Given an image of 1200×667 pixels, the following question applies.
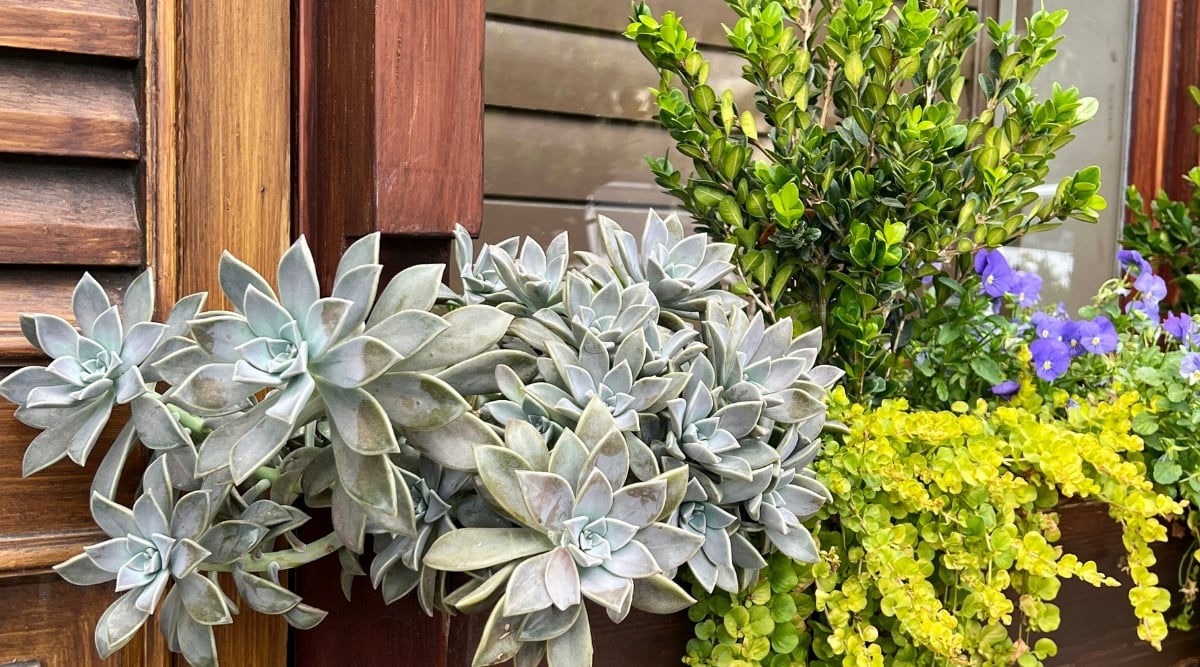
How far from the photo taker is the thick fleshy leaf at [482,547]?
0.60m

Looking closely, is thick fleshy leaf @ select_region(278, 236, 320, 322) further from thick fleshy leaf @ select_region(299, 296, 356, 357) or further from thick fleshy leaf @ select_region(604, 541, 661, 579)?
thick fleshy leaf @ select_region(604, 541, 661, 579)

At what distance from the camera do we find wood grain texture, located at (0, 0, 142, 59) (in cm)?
78

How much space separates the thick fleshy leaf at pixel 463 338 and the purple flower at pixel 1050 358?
0.90m

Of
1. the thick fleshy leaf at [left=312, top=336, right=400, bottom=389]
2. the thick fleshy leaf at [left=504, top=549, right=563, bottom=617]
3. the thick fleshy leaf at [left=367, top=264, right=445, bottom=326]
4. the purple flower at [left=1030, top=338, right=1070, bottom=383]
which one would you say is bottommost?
the thick fleshy leaf at [left=504, top=549, right=563, bottom=617]

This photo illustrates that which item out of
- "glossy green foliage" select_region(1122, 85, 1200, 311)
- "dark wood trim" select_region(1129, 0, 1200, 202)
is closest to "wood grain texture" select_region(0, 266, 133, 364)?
"glossy green foliage" select_region(1122, 85, 1200, 311)

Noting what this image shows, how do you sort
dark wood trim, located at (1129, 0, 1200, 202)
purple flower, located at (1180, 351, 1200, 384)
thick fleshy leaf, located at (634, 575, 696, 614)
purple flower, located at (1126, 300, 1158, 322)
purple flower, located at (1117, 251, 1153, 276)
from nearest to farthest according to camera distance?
thick fleshy leaf, located at (634, 575, 696, 614)
purple flower, located at (1180, 351, 1200, 384)
purple flower, located at (1126, 300, 1158, 322)
purple flower, located at (1117, 251, 1153, 276)
dark wood trim, located at (1129, 0, 1200, 202)

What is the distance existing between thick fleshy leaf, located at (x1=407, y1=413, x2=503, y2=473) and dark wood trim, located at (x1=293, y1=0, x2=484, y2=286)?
311 mm

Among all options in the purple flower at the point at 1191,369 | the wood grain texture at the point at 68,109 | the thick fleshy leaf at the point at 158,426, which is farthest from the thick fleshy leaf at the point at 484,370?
the purple flower at the point at 1191,369

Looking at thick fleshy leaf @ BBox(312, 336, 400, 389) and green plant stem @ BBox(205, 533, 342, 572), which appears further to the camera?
green plant stem @ BBox(205, 533, 342, 572)

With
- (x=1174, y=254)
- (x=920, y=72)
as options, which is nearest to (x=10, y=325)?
(x=920, y=72)

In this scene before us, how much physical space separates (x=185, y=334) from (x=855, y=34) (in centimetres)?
83

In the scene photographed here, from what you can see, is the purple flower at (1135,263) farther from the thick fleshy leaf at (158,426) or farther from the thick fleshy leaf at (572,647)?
the thick fleshy leaf at (158,426)

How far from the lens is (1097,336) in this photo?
4.03 ft

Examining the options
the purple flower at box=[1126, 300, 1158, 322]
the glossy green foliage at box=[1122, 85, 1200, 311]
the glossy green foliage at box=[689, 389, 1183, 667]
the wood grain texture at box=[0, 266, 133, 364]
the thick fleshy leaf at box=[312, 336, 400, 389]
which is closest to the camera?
the thick fleshy leaf at box=[312, 336, 400, 389]
